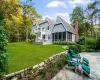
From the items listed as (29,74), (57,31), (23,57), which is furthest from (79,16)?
(29,74)

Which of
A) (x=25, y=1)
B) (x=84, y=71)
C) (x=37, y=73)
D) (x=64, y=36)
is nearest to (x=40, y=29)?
(x=64, y=36)

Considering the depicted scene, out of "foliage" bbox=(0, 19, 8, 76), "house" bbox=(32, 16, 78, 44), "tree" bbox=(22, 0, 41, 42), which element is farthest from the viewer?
"house" bbox=(32, 16, 78, 44)

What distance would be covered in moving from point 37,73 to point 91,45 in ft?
71.9

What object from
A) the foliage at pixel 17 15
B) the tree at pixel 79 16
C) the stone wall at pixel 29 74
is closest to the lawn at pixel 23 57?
the stone wall at pixel 29 74

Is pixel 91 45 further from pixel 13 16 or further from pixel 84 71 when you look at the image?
pixel 84 71

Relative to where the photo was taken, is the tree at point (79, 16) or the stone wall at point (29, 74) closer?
the stone wall at point (29, 74)

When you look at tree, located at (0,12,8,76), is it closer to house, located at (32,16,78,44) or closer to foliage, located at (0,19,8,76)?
foliage, located at (0,19,8,76)

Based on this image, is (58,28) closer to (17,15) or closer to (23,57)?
(17,15)

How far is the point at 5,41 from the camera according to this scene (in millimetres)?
4867

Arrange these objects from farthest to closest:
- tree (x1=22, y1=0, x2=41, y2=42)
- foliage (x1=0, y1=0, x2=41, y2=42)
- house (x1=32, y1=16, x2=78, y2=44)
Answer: house (x1=32, y1=16, x2=78, y2=44) < tree (x1=22, y1=0, x2=41, y2=42) < foliage (x1=0, y1=0, x2=41, y2=42)

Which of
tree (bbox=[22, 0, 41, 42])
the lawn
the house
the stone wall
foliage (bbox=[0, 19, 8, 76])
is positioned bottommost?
the stone wall

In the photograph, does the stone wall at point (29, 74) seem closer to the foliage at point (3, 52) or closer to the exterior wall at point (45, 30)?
the foliage at point (3, 52)

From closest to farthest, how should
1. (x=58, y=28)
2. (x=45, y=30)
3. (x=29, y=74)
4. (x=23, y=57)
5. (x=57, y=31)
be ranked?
1. (x=29, y=74)
2. (x=23, y=57)
3. (x=58, y=28)
4. (x=57, y=31)
5. (x=45, y=30)

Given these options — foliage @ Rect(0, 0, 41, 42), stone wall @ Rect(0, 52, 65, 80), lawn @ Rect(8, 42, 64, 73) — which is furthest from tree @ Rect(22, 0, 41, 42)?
stone wall @ Rect(0, 52, 65, 80)
